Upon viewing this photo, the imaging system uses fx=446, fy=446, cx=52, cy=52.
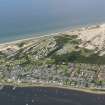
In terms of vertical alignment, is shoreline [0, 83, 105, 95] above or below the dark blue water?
above

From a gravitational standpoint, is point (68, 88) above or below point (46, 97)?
above

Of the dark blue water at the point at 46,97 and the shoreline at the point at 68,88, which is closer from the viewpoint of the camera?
the dark blue water at the point at 46,97

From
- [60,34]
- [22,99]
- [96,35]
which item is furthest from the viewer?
[60,34]

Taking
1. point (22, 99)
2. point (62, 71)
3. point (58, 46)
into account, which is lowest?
point (22, 99)

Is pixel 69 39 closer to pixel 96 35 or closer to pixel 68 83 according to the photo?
pixel 96 35

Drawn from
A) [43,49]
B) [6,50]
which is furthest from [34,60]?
[6,50]

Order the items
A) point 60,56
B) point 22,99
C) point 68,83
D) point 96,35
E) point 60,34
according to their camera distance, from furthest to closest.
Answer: point 60,34
point 96,35
point 60,56
point 68,83
point 22,99

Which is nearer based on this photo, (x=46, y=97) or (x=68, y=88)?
(x=46, y=97)

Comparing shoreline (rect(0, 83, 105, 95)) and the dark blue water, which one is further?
shoreline (rect(0, 83, 105, 95))
